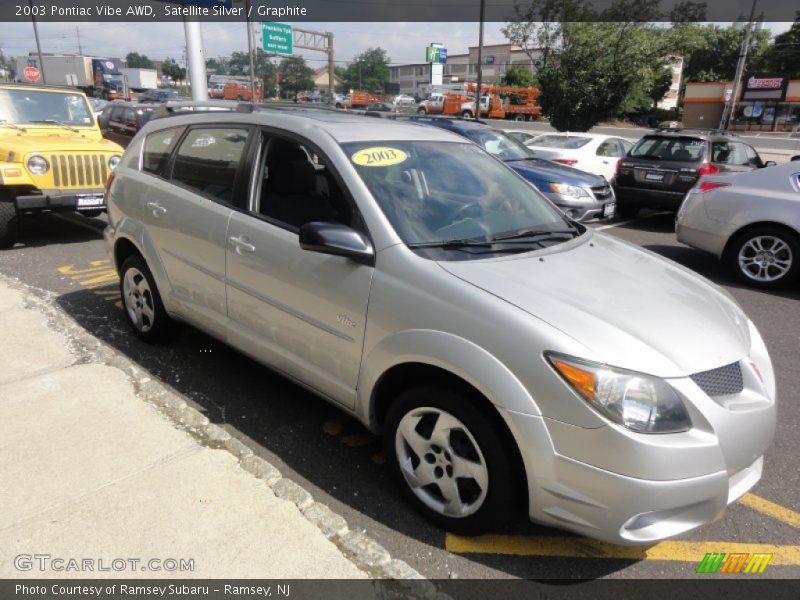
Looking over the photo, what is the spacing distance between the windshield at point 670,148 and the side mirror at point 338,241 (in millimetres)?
8730

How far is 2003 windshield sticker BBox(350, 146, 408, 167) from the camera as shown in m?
3.00

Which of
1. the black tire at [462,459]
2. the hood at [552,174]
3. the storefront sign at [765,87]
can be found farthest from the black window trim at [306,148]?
the storefront sign at [765,87]

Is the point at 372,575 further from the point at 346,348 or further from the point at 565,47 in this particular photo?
the point at 565,47

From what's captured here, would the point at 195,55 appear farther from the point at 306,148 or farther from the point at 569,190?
the point at 306,148

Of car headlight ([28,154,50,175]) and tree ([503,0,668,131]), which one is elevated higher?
tree ([503,0,668,131])

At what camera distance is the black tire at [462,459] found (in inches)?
89.7

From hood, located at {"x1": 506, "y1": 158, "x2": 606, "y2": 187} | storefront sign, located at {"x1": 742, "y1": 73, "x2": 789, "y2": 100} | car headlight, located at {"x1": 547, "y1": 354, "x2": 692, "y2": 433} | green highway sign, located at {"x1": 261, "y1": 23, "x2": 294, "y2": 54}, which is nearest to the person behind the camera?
car headlight, located at {"x1": 547, "y1": 354, "x2": 692, "y2": 433}

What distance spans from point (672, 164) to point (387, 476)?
8.65 m

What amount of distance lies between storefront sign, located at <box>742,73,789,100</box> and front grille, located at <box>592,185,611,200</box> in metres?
46.0

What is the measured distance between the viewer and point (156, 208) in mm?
3986

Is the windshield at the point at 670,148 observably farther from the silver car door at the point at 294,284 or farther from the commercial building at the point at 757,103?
the commercial building at the point at 757,103

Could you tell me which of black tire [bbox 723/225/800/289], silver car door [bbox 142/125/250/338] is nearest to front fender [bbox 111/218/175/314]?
silver car door [bbox 142/125/250/338]

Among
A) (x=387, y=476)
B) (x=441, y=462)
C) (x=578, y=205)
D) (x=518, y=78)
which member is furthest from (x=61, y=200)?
(x=518, y=78)

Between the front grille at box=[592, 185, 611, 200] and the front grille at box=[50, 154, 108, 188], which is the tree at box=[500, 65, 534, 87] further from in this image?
the front grille at box=[50, 154, 108, 188]
